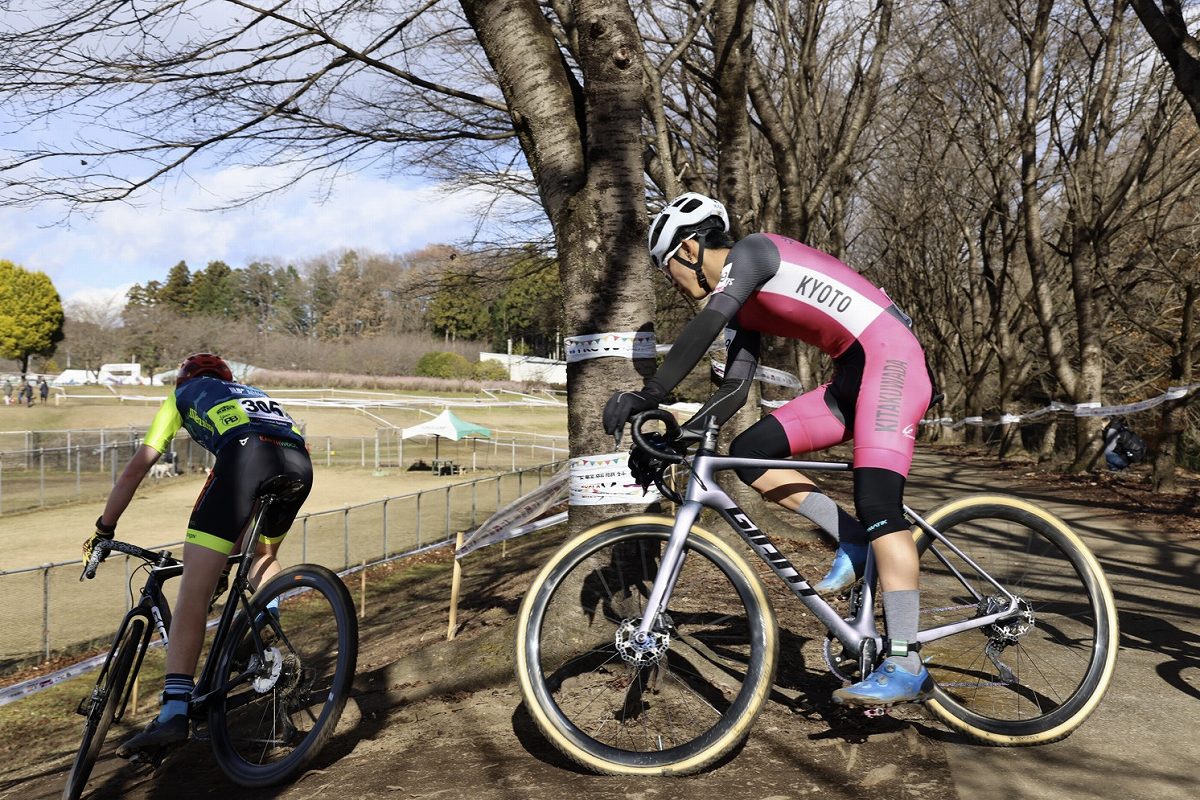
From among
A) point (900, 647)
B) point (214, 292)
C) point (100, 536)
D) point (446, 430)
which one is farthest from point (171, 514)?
point (214, 292)

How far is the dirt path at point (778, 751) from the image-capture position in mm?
3123

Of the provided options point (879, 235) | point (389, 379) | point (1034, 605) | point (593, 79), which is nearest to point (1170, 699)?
point (1034, 605)

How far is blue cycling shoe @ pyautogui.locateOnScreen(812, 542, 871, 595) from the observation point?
138 inches

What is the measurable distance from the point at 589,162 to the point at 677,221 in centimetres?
165

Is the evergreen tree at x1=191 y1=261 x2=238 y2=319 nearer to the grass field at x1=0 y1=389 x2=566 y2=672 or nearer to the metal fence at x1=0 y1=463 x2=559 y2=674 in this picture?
the grass field at x1=0 y1=389 x2=566 y2=672

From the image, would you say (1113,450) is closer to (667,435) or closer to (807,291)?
(807,291)

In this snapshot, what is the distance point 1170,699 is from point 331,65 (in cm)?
918

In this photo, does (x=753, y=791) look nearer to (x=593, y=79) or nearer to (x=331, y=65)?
(x=593, y=79)

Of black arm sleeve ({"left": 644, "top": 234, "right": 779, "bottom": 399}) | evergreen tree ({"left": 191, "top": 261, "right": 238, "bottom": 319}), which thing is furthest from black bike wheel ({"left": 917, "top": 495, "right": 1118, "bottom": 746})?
evergreen tree ({"left": 191, "top": 261, "right": 238, "bottom": 319})

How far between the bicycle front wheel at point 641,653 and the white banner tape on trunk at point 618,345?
145 cm

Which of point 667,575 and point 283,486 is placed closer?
point 667,575

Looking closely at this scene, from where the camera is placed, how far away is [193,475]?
37.8m

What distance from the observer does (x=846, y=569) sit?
353 cm

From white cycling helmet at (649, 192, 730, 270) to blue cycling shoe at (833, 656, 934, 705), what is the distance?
1.70 meters
